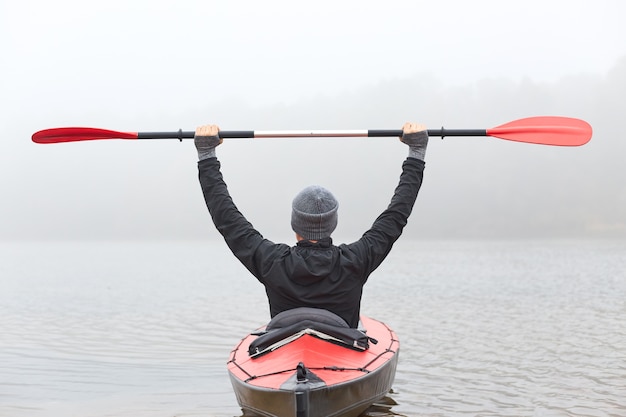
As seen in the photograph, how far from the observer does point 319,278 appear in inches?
181

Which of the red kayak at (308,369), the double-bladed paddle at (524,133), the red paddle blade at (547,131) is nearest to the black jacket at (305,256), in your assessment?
the red kayak at (308,369)

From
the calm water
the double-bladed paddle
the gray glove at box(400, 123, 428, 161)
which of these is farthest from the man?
the calm water

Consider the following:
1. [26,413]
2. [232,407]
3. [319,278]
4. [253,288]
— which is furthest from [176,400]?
[253,288]

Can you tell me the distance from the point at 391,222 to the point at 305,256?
2.40 feet

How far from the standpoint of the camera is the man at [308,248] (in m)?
4.55

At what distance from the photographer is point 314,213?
461 centimetres

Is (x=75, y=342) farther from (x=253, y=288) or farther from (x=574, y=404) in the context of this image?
(x=253, y=288)

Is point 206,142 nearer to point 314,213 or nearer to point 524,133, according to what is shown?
point 314,213

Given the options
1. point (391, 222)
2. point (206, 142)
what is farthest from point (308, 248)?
point (206, 142)

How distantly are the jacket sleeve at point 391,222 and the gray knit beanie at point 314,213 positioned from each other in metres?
0.25

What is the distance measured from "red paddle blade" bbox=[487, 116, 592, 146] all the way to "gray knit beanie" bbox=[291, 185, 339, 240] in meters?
2.86

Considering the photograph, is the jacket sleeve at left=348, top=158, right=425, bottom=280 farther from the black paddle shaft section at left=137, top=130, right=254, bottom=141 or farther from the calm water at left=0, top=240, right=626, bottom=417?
the calm water at left=0, top=240, right=626, bottom=417

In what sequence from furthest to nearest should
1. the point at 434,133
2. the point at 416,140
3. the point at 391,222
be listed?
the point at 434,133 → the point at 416,140 → the point at 391,222

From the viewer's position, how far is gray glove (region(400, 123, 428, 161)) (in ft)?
16.7
